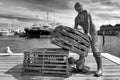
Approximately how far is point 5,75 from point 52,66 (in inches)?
59.5

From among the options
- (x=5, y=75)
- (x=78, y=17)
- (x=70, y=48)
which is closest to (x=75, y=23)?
(x=78, y=17)

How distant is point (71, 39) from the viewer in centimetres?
383

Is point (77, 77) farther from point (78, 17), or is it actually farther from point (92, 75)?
point (78, 17)

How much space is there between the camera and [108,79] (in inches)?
141

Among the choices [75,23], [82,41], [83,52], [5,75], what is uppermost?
[75,23]

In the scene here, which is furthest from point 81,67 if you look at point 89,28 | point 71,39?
point 89,28

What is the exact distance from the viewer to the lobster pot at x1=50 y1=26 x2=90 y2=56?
12.5ft

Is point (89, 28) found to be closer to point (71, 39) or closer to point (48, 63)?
point (71, 39)

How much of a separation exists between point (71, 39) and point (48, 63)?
1.15 metres

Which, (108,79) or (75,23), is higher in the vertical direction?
(75,23)

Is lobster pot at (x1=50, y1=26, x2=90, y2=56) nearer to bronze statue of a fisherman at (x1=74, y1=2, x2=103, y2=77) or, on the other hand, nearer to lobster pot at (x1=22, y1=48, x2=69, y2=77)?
bronze statue of a fisherman at (x1=74, y1=2, x2=103, y2=77)

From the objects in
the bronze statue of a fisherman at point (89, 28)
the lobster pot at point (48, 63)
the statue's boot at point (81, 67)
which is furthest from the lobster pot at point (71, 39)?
the statue's boot at point (81, 67)

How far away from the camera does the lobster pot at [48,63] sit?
13.1ft

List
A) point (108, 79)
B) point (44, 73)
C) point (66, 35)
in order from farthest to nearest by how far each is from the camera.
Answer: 1. point (44, 73)
2. point (66, 35)
3. point (108, 79)
